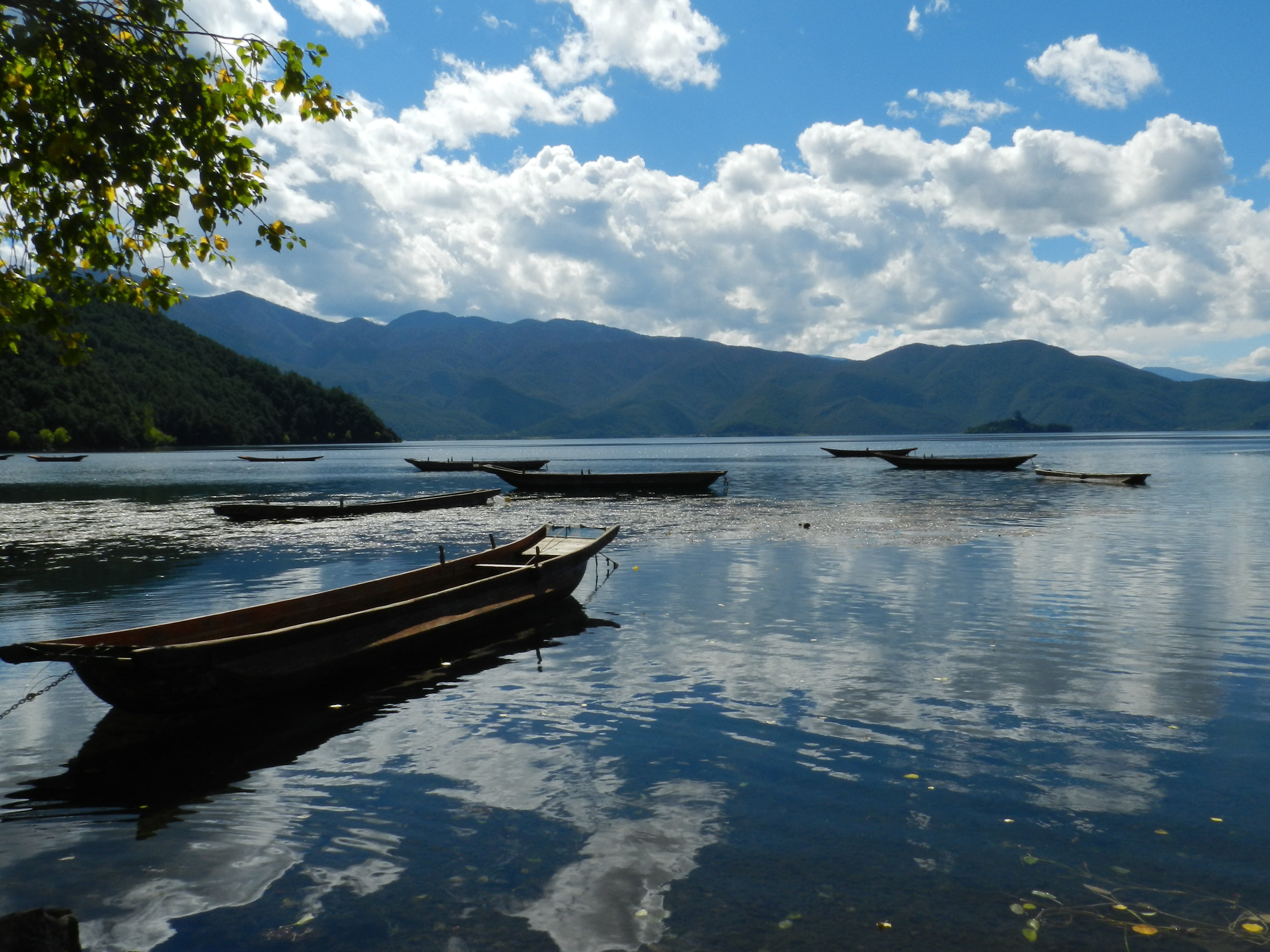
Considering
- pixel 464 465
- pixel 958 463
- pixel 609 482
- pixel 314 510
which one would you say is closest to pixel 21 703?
pixel 314 510

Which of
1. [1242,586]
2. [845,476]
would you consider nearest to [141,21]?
[1242,586]

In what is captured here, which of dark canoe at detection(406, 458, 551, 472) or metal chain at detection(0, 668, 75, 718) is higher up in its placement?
dark canoe at detection(406, 458, 551, 472)

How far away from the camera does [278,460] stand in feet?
419

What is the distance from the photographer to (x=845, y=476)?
97125 mm

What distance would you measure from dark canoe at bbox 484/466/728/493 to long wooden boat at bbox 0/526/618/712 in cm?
4821

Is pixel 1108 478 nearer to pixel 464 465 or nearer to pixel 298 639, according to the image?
pixel 464 465

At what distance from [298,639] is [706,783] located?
24.0 ft

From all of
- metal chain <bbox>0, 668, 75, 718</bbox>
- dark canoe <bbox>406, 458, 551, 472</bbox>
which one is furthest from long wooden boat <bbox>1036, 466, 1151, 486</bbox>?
metal chain <bbox>0, 668, 75, 718</bbox>

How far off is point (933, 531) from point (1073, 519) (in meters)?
9.81

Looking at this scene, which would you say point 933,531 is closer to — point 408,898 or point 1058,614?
point 1058,614

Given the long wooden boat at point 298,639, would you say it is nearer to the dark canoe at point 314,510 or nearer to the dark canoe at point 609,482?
the dark canoe at point 314,510

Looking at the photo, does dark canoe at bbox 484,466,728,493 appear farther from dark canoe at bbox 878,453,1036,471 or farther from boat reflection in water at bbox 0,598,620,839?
boat reflection in water at bbox 0,598,620,839

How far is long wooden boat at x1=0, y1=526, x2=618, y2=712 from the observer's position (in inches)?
471

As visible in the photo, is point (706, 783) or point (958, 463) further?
point (958, 463)
